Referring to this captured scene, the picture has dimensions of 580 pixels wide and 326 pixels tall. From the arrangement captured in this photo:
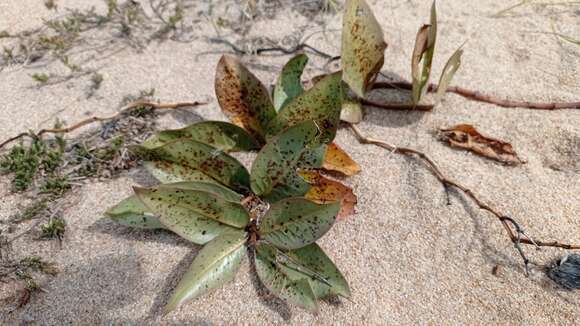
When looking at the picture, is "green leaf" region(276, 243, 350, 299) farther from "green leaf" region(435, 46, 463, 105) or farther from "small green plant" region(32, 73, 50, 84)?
"small green plant" region(32, 73, 50, 84)

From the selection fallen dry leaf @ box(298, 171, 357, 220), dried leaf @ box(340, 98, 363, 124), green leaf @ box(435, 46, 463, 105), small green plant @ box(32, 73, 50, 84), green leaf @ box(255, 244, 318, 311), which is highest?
→ green leaf @ box(435, 46, 463, 105)

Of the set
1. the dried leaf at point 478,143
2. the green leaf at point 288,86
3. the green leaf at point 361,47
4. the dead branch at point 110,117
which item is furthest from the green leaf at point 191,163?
the dried leaf at point 478,143

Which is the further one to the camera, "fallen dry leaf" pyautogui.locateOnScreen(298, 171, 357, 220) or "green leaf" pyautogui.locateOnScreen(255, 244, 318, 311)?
"fallen dry leaf" pyautogui.locateOnScreen(298, 171, 357, 220)

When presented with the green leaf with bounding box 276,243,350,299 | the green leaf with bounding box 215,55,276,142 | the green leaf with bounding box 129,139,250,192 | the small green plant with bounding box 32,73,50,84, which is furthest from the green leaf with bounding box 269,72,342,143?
the small green plant with bounding box 32,73,50,84

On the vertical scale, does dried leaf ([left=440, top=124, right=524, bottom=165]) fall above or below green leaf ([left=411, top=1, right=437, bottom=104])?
below

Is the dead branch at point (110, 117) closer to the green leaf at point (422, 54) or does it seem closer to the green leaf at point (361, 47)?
the green leaf at point (361, 47)

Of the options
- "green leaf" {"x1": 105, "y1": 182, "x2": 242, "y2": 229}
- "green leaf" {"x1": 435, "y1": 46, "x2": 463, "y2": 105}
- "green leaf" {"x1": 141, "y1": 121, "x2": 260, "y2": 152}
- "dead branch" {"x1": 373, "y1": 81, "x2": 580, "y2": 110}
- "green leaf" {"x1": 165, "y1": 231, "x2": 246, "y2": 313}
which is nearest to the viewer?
"green leaf" {"x1": 165, "y1": 231, "x2": 246, "y2": 313}
